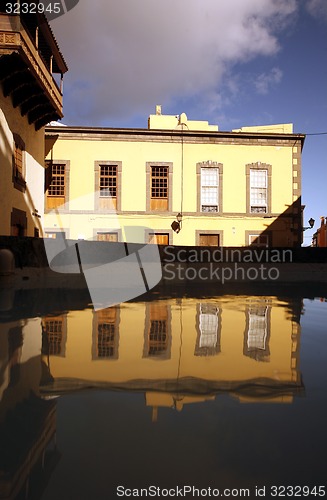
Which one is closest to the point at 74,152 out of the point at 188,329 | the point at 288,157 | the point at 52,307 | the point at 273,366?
the point at 288,157

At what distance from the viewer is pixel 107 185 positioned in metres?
21.4

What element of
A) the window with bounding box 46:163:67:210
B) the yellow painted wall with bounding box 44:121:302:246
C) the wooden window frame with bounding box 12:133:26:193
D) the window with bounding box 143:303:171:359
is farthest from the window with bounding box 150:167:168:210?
the window with bounding box 143:303:171:359

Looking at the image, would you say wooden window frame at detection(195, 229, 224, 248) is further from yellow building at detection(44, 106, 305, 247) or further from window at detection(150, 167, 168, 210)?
window at detection(150, 167, 168, 210)

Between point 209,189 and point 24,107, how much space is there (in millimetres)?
11515

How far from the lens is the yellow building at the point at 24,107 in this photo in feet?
36.4

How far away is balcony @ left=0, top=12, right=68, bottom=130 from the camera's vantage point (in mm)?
10648

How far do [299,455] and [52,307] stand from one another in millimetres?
4605

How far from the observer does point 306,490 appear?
1.22m

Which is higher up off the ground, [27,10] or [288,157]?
[27,10]

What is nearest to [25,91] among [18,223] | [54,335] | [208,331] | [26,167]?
[26,167]

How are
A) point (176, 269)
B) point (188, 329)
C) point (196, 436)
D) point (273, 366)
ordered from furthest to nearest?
1. point (176, 269)
2. point (188, 329)
3. point (273, 366)
4. point (196, 436)

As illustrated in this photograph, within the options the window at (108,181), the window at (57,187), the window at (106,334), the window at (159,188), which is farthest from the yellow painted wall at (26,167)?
the window at (106,334)

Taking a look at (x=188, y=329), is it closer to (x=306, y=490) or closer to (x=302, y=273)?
(x=306, y=490)

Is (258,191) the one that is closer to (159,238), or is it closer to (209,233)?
(209,233)
